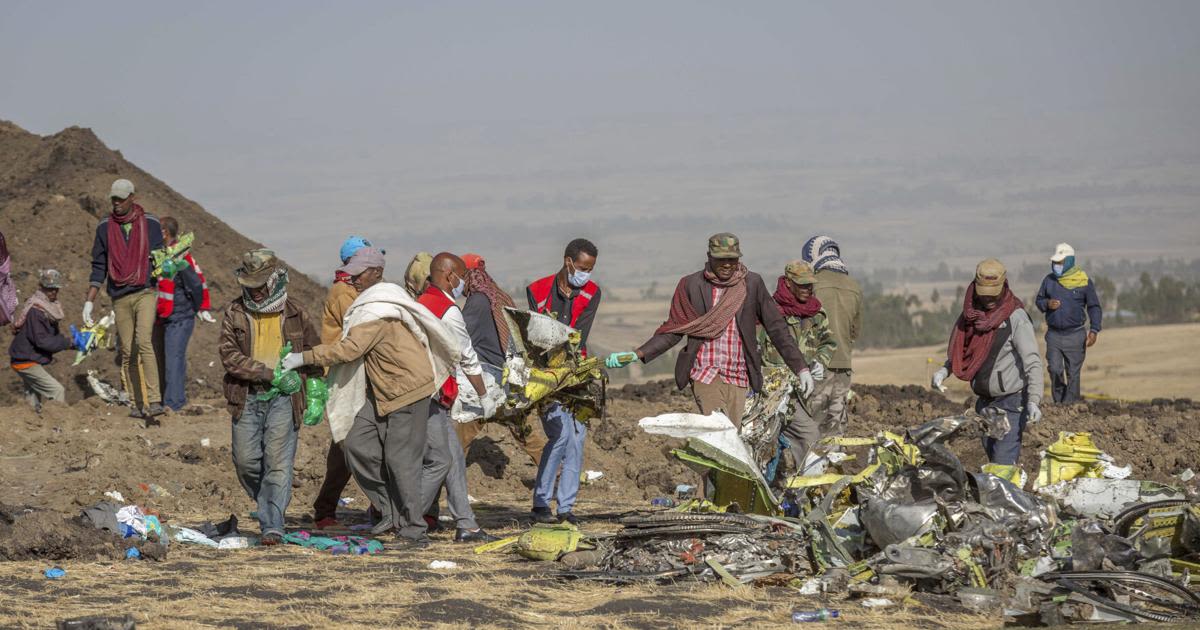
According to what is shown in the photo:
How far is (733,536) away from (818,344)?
292 centimetres

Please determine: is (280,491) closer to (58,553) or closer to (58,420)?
(58,553)

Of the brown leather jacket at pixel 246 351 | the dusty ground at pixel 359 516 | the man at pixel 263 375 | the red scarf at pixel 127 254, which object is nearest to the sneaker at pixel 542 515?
the dusty ground at pixel 359 516

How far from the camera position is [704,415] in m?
10.5

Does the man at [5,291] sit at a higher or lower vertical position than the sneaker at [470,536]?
higher

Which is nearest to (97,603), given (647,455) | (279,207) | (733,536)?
(733,536)

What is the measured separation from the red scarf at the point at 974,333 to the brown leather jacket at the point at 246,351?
444cm

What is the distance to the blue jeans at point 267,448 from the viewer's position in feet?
32.8

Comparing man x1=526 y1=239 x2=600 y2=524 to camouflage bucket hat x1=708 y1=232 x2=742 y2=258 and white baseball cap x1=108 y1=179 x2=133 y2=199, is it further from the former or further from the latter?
white baseball cap x1=108 y1=179 x2=133 y2=199

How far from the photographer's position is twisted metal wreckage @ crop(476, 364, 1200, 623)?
27.1 ft

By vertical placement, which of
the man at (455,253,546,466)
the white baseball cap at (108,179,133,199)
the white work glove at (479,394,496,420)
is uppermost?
the white baseball cap at (108,179,133,199)

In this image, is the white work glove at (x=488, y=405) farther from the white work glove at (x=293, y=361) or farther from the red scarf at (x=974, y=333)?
the red scarf at (x=974, y=333)

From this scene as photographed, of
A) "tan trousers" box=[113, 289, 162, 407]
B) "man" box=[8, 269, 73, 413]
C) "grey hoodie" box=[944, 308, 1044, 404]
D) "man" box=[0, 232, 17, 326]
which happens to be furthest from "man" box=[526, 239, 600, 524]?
"man" box=[8, 269, 73, 413]

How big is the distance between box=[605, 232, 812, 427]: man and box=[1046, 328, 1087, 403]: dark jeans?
25.6 ft

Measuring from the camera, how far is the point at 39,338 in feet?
50.7
